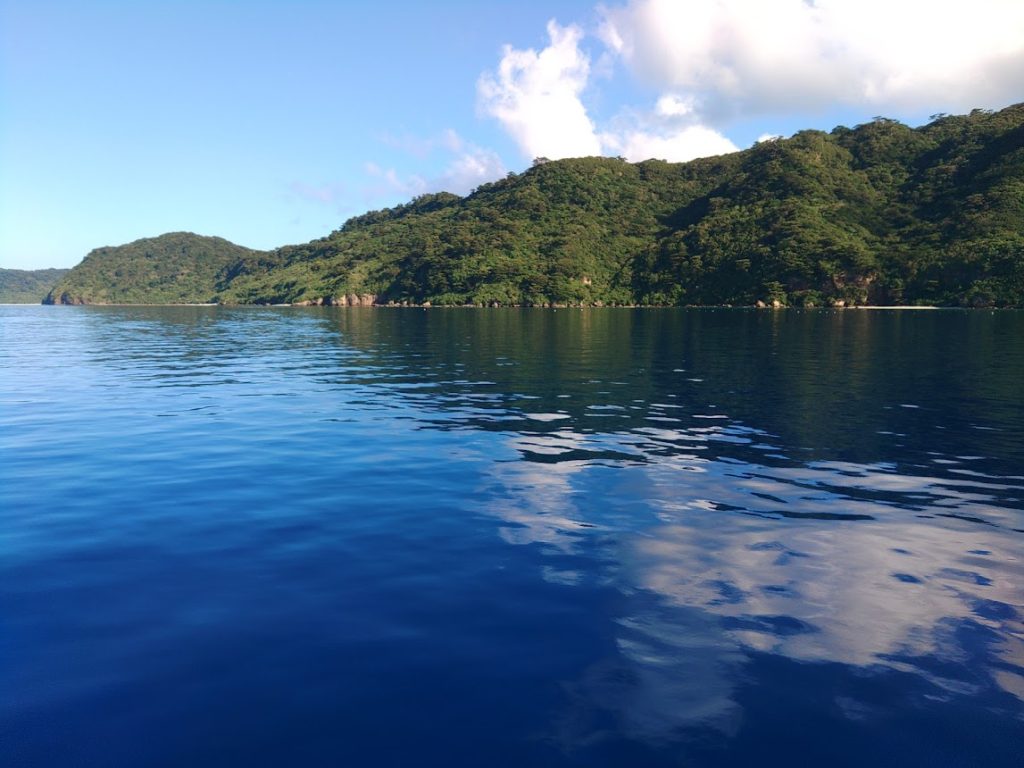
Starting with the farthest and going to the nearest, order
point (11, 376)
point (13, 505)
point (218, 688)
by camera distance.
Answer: point (11, 376) → point (13, 505) → point (218, 688)

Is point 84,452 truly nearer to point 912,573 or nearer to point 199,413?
point 199,413

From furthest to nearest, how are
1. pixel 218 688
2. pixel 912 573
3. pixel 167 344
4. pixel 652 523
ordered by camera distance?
pixel 167 344
pixel 652 523
pixel 912 573
pixel 218 688

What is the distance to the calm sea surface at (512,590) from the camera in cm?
805

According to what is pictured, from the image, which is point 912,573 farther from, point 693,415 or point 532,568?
point 693,415

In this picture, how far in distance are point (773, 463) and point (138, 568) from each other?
19.5 meters

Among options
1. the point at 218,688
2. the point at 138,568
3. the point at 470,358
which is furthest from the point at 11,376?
the point at 218,688

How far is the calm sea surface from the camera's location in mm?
8055

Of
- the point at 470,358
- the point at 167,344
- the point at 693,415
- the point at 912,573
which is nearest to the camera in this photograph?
the point at 912,573

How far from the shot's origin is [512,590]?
12.2 m

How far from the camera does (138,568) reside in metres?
13.3

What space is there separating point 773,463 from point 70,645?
67.4 ft

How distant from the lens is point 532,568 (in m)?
13.4

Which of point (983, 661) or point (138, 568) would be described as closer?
point (983, 661)

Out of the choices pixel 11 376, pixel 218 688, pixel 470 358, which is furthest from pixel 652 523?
pixel 11 376
